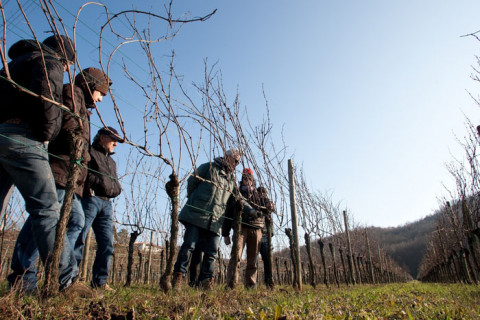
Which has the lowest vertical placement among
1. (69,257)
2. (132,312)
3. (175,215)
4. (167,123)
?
(132,312)

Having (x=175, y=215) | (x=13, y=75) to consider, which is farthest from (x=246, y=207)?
Result: (x=13, y=75)

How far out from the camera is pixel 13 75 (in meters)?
2.04

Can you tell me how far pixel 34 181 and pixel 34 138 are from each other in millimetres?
287

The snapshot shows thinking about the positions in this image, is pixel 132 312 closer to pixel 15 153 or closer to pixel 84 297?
pixel 84 297

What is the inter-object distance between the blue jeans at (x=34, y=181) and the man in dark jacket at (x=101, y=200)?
41.8 inches

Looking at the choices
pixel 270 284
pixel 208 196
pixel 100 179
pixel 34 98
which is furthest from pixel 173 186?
pixel 270 284

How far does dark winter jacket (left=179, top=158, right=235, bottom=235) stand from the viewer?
379 cm

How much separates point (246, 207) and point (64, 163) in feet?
9.56

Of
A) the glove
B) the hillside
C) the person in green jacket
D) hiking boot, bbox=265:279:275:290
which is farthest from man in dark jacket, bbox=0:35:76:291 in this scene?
the hillside

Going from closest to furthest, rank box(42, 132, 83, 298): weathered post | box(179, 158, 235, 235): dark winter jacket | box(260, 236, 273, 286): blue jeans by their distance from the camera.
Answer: box(42, 132, 83, 298): weathered post
box(179, 158, 235, 235): dark winter jacket
box(260, 236, 273, 286): blue jeans

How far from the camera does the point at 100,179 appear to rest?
3.22 m

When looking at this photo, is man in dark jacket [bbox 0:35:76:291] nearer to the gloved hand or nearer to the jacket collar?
the jacket collar

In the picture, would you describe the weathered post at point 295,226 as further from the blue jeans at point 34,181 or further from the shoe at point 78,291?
the blue jeans at point 34,181

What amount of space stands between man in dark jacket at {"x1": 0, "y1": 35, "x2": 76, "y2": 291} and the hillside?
263 feet
